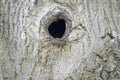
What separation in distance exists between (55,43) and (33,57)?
4.8 inches

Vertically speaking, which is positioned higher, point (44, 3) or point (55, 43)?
point (44, 3)

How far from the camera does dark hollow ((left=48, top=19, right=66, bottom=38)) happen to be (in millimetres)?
1844

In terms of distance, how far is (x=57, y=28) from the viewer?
6.13 ft

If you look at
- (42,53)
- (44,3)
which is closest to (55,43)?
(42,53)

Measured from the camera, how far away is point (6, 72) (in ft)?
5.85

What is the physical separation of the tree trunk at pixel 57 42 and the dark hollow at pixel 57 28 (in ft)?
0.33

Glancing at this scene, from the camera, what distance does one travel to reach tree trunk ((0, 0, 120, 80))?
1.74m

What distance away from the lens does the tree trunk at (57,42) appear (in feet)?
5.70

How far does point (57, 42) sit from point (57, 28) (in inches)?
6.0

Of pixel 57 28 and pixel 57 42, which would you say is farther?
pixel 57 28

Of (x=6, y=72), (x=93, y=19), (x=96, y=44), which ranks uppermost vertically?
(x=93, y=19)

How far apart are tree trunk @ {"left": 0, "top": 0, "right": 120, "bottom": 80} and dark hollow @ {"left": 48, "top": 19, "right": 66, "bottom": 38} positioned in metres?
0.10

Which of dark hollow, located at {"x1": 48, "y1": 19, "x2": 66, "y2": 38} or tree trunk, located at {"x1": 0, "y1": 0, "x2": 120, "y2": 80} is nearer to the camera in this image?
tree trunk, located at {"x1": 0, "y1": 0, "x2": 120, "y2": 80}

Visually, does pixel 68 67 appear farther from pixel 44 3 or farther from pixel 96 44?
pixel 44 3
